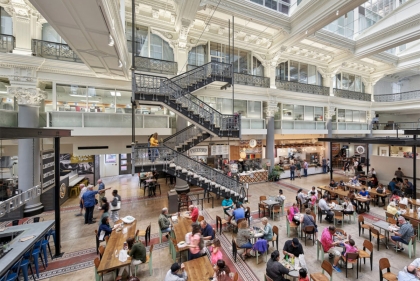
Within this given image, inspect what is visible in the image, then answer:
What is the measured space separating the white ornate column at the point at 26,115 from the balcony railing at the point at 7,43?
95 centimetres

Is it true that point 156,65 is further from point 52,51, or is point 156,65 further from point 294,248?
point 294,248

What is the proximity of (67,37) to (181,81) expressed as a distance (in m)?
5.41

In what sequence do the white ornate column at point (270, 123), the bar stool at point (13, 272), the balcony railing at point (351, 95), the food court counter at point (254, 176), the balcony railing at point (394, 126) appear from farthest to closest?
the balcony railing at point (394, 126), the balcony railing at point (351, 95), the white ornate column at point (270, 123), the food court counter at point (254, 176), the bar stool at point (13, 272)

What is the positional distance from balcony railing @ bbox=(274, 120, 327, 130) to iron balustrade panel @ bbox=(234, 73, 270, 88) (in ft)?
11.6

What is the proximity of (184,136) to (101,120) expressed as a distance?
15.8ft

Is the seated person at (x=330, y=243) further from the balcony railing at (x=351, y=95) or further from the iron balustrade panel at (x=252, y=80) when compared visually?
the balcony railing at (x=351, y=95)

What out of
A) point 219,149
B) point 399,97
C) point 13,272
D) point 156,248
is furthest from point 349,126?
point 13,272

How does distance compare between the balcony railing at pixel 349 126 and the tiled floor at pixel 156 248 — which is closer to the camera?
the tiled floor at pixel 156 248

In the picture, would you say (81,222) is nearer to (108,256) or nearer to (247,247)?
(108,256)

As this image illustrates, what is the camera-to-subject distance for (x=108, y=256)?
5.00 metres

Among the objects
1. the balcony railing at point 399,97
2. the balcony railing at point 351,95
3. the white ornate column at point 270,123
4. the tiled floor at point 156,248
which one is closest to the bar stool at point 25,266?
the tiled floor at point 156,248

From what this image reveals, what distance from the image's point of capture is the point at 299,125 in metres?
17.4


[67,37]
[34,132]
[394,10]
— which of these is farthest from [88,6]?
[394,10]

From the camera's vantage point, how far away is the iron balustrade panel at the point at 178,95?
9.38 meters
